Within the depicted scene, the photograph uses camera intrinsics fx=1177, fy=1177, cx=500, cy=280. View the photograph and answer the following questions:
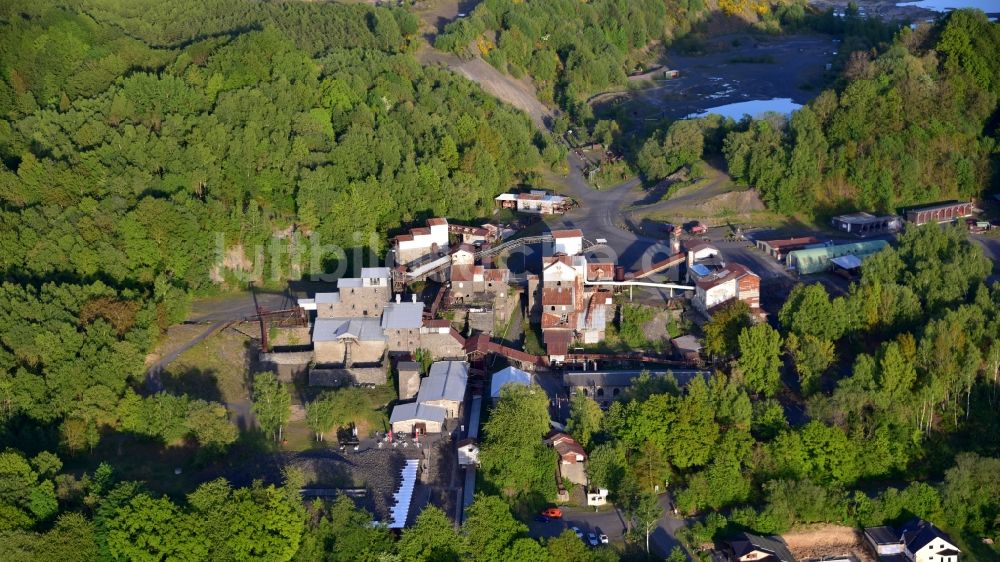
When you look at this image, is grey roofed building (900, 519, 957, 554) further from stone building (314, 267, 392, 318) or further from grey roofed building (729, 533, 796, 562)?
stone building (314, 267, 392, 318)

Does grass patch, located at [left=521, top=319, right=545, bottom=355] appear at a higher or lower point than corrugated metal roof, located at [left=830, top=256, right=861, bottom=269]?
lower

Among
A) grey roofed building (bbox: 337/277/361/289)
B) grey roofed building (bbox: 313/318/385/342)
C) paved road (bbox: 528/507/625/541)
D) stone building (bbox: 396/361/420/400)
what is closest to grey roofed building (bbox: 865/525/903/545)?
paved road (bbox: 528/507/625/541)

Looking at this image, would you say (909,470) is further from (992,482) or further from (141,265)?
(141,265)

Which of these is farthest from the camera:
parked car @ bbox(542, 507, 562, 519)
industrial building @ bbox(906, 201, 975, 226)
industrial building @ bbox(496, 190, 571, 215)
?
industrial building @ bbox(496, 190, 571, 215)

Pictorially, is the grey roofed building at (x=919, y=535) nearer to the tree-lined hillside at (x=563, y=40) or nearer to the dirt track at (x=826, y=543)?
A: the dirt track at (x=826, y=543)

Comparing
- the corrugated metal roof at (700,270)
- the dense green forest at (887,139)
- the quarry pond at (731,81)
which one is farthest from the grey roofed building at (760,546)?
the quarry pond at (731,81)

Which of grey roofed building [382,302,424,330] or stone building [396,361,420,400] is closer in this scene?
stone building [396,361,420,400]

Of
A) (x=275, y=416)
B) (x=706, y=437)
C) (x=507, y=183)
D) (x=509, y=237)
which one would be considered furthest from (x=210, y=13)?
(x=706, y=437)

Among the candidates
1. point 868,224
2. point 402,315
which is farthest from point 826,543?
point 868,224
